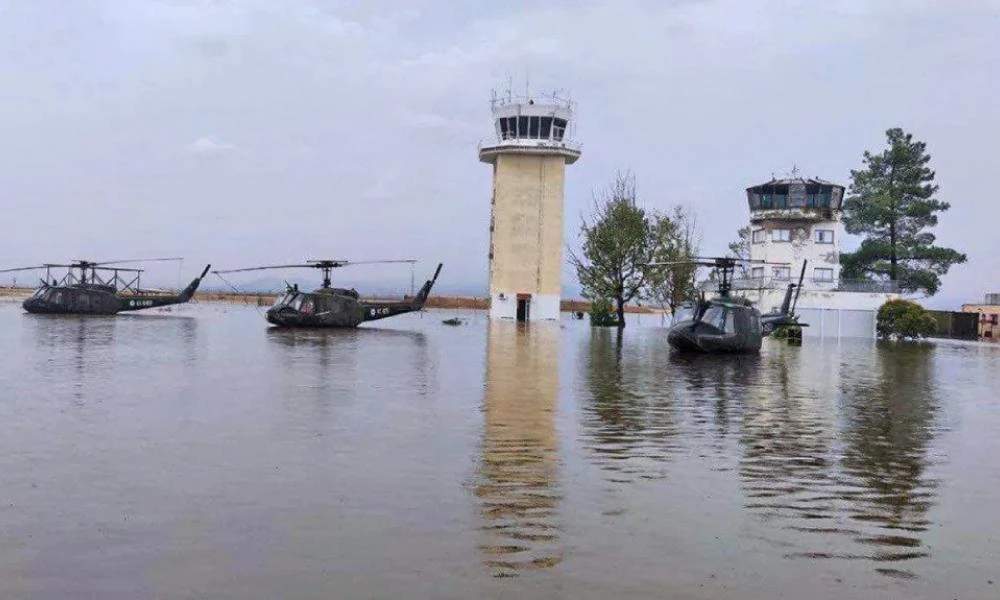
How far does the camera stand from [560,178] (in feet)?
245

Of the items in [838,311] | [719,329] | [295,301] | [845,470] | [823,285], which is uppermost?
[823,285]

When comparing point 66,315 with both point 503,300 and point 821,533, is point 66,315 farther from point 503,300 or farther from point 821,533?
point 821,533

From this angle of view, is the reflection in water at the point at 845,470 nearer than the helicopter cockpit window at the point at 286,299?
Yes

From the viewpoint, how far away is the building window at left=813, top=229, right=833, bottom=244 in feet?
227

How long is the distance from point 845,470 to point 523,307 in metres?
63.6

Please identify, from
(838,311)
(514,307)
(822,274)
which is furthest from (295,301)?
(838,311)

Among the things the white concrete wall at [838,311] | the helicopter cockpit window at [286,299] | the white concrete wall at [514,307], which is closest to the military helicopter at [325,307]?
the helicopter cockpit window at [286,299]

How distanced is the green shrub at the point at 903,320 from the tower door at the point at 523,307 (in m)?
27.1

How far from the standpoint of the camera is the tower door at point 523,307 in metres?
74.6

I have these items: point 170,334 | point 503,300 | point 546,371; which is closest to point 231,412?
point 546,371

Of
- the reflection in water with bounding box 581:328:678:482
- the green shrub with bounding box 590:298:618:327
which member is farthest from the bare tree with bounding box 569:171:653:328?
the reflection in water with bounding box 581:328:678:482

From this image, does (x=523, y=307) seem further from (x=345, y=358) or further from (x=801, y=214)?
(x=345, y=358)

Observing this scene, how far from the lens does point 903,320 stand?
6394 centimetres

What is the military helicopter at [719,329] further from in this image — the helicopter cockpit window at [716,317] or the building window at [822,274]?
the building window at [822,274]
